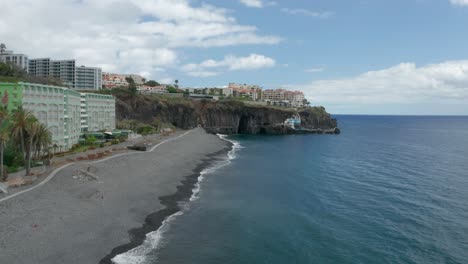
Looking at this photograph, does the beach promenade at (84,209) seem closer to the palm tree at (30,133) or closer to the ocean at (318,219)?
the ocean at (318,219)

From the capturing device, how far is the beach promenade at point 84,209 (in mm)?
26922

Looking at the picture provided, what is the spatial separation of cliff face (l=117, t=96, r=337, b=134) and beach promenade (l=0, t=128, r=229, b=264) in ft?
288

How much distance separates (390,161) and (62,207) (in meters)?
73.9

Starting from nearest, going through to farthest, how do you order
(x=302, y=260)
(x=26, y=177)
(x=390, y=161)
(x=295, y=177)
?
1. (x=302, y=260)
2. (x=26, y=177)
3. (x=295, y=177)
4. (x=390, y=161)

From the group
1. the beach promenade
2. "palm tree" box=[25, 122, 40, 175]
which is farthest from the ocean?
"palm tree" box=[25, 122, 40, 175]

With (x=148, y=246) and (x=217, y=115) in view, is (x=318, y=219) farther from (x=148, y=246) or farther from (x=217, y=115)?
(x=217, y=115)

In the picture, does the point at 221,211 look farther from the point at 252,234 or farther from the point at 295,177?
the point at 295,177

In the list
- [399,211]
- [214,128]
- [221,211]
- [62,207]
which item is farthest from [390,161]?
[214,128]

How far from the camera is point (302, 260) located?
98.3 ft

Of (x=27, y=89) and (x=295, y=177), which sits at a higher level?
(x=27, y=89)

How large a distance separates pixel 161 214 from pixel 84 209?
8051 mm

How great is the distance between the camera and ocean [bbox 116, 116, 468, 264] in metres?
30.9

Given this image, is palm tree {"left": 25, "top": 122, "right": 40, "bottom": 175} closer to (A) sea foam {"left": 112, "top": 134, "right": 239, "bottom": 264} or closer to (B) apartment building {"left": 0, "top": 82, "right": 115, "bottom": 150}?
(B) apartment building {"left": 0, "top": 82, "right": 115, "bottom": 150}

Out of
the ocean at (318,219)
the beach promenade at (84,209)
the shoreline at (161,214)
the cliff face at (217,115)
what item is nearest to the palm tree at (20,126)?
the beach promenade at (84,209)
